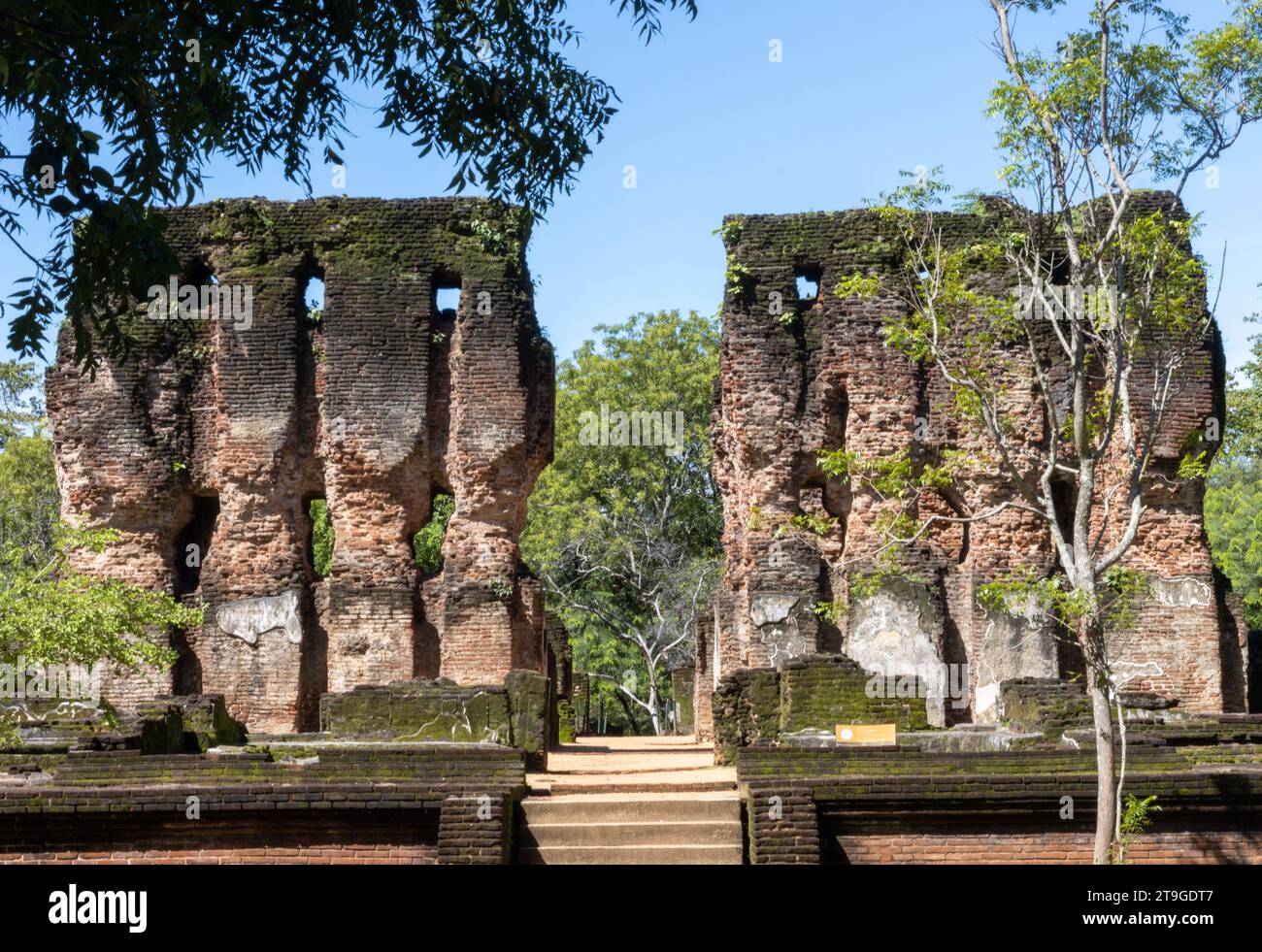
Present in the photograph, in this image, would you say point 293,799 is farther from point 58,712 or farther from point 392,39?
point 58,712

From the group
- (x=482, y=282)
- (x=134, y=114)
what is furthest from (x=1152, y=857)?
(x=482, y=282)

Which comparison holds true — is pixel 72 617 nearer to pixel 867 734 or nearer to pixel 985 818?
pixel 867 734

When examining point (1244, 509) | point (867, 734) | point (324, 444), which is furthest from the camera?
point (1244, 509)

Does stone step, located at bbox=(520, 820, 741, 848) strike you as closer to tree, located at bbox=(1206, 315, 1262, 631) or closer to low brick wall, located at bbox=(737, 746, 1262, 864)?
Result: low brick wall, located at bbox=(737, 746, 1262, 864)

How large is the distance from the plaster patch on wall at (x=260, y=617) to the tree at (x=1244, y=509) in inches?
481

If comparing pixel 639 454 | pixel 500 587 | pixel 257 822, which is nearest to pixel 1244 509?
pixel 639 454

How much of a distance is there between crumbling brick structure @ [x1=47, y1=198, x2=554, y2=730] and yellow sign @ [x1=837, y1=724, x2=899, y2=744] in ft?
19.9

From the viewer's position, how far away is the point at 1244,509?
1553 inches

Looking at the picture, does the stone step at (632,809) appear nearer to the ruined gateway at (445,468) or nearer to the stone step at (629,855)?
the stone step at (629,855)

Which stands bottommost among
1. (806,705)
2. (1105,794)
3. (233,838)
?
(233,838)

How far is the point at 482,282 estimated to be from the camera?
21.0 metres

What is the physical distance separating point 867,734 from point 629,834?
445 centimetres

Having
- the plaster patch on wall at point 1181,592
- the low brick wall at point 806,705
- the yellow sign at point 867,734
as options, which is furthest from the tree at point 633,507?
the yellow sign at point 867,734

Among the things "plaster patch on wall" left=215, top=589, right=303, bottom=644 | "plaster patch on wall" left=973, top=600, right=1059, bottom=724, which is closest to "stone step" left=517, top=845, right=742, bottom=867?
"plaster patch on wall" left=973, top=600, right=1059, bottom=724
